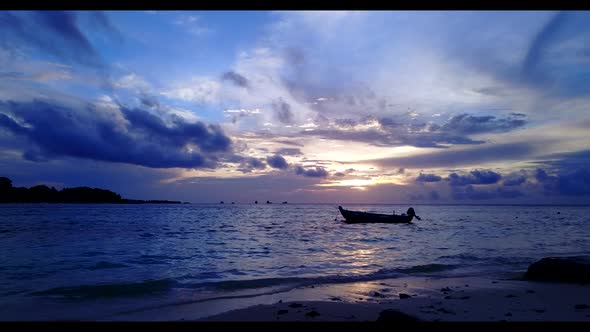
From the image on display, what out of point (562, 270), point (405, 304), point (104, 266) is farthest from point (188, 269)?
point (562, 270)

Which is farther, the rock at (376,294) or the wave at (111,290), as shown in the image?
the wave at (111,290)

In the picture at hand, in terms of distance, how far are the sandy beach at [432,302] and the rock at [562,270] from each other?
2.24 feet

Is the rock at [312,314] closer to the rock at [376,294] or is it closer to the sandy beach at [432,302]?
the sandy beach at [432,302]

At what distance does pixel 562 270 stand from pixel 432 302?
575 centimetres

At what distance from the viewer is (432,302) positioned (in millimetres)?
9102

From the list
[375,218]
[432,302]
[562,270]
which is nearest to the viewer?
[432,302]

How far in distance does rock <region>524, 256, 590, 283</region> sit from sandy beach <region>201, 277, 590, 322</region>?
26.9 inches

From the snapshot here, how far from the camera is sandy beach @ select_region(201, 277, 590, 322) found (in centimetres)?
762

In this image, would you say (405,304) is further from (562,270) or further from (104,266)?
(104,266)

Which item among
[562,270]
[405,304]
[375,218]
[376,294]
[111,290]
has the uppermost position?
[375,218]

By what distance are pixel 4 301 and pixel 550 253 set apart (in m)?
24.2

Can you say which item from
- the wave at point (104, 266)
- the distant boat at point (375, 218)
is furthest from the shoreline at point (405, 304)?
the distant boat at point (375, 218)

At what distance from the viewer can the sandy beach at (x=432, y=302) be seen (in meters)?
7.62

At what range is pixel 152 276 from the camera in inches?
548
